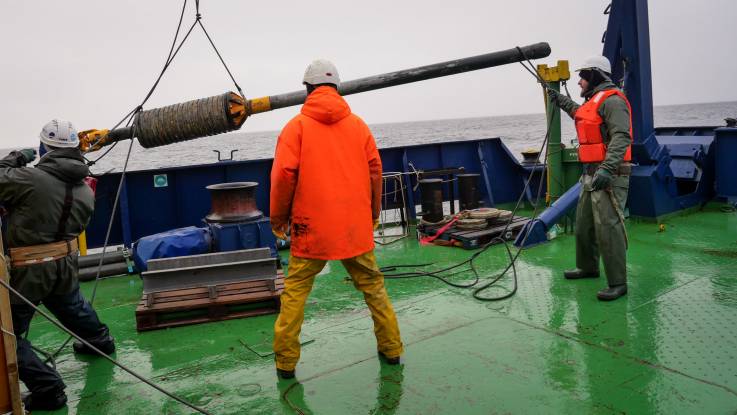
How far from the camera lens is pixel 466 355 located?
393 cm

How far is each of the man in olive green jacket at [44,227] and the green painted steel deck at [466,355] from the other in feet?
1.10

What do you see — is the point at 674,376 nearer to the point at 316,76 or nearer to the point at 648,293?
the point at 648,293

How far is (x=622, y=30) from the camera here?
7.42 meters

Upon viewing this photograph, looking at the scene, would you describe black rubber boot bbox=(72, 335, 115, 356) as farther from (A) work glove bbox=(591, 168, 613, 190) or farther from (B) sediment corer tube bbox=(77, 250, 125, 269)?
(A) work glove bbox=(591, 168, 613, 190)

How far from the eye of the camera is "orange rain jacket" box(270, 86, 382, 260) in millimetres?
3500

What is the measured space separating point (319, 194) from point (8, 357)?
72.6 inches

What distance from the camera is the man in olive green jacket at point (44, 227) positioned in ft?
11.3

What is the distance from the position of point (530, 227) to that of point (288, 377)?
4249mm

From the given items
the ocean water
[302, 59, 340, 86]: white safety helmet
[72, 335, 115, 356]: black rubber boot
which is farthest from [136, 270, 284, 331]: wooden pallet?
the ocean water

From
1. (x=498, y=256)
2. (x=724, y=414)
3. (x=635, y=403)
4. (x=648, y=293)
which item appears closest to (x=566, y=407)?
(x=635, y=403)

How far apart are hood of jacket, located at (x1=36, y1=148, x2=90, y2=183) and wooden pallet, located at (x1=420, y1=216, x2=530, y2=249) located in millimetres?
4838

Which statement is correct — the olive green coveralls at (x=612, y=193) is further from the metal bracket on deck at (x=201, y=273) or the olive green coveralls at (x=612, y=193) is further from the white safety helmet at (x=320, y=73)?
the metal bracket on deck at (x=201, y=273)

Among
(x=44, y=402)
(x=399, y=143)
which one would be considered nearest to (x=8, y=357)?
(x=44, y=402)

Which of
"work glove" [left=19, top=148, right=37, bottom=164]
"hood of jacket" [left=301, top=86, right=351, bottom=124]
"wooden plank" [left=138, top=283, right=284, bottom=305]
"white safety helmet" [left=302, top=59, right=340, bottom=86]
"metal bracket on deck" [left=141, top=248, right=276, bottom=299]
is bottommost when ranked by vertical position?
"wooden plank" [left=138, top=283, right=284, bottom=305]
